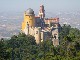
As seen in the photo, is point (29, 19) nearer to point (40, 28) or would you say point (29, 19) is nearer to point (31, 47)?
point (40, 28)

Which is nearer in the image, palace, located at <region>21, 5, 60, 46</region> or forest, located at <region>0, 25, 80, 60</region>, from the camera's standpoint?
forest, located at <region>0, 25, 80, 60</region>

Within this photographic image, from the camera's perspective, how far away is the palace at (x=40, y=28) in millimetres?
54344

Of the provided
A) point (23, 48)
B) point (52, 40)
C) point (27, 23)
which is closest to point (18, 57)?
point (23, 48)

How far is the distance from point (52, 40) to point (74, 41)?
52.3 feet

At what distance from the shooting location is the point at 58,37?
54.4 m

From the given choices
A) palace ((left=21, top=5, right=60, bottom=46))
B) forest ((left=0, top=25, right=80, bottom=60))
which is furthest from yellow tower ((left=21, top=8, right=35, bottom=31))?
forest ((left=0, top=25, right=80, bottom=60))

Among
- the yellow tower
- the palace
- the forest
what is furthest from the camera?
the yellow tower

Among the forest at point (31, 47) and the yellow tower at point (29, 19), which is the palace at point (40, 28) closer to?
the yellow tower at point (29, 19)

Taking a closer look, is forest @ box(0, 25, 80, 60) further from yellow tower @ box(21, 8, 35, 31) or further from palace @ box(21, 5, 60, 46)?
yellow tower @ box(21, 8, 35, 31)

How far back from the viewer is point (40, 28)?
178 feet

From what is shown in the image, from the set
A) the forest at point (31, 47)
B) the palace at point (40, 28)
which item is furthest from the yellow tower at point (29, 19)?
the forest at point (31, 47)

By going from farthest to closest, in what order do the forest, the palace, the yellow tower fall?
the yellow tower
the palace
the forest

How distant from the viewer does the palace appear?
178ft

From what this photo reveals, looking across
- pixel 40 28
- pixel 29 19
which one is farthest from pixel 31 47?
pixel 29 19
